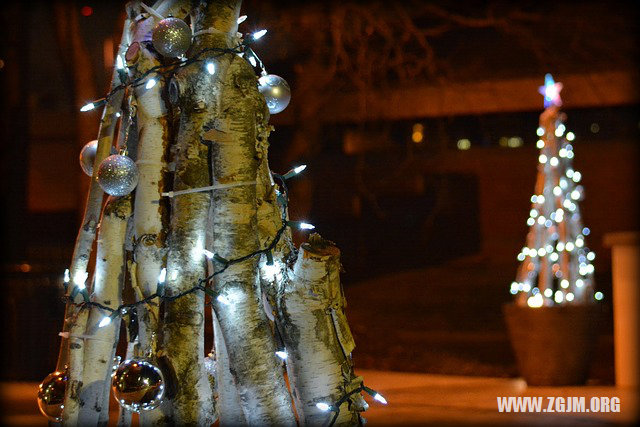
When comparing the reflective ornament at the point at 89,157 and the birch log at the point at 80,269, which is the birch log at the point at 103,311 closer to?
the birch log at the point at 80,269

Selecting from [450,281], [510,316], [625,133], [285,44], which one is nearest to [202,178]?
[510,316]

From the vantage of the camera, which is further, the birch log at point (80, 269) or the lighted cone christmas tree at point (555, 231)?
the lighted cone christmas tree at point (555, 231)

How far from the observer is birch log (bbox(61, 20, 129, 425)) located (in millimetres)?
3855

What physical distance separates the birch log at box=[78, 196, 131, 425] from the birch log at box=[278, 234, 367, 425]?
33.2 inches

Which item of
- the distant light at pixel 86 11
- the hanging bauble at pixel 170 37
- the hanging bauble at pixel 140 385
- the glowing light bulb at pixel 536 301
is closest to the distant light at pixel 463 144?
the distant light at pixel 86 11

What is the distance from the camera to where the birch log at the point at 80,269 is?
386 centimetres

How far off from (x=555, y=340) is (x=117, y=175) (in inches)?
202

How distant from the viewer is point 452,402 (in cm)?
725

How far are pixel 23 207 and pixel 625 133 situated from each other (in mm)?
14675

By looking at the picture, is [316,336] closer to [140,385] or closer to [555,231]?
[140,385]

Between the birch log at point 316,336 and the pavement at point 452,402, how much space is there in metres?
2.50

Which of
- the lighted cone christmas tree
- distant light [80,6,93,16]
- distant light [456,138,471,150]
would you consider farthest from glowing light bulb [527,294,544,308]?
distant light [456,138,471,150]

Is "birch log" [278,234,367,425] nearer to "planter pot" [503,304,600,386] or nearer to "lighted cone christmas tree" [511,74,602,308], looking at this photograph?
"planter pot" [503,304,600,386]

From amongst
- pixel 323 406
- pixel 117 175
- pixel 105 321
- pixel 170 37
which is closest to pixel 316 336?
pixel 323 406
